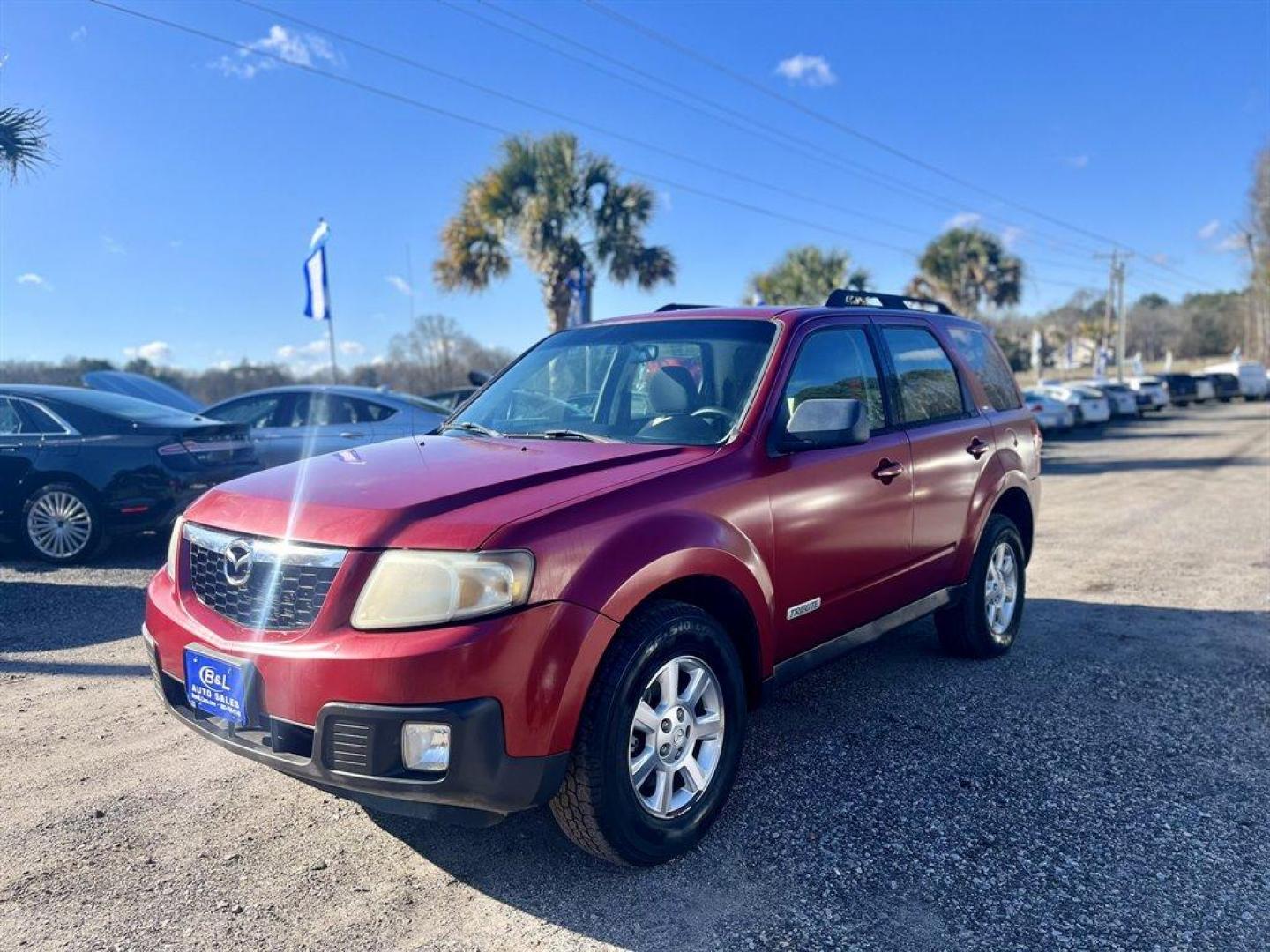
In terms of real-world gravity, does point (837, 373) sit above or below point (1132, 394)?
above

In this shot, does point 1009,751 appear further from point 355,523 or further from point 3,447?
point 3,447

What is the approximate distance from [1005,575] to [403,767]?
3.91 m

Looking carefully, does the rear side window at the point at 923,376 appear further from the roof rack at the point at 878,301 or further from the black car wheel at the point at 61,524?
the black car wheel at the point at 61,524

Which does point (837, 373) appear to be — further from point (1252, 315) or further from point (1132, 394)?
point (1252, 315)

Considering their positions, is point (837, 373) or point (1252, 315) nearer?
point (837, 373)

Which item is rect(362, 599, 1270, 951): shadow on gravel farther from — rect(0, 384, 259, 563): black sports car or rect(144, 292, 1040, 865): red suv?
rect(0, 384, 259, 563): black sports car

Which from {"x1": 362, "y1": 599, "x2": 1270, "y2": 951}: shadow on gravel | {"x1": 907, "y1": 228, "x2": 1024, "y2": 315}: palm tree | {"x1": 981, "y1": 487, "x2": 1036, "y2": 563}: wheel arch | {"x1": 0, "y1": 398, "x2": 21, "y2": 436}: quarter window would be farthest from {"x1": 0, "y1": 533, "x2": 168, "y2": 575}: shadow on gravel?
{"x1": 907, "y1": 228, "x2": 1024, "y2": 315}: palm tree

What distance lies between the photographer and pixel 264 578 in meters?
2.68

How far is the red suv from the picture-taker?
2.41 meters

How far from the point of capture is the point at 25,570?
7.21 metres

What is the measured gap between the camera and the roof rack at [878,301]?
445cm

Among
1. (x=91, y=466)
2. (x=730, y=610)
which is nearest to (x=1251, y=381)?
(x=91, y=466)

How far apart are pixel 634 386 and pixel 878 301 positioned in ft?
5.92

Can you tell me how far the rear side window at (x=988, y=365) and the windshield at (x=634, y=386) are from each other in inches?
72.6
